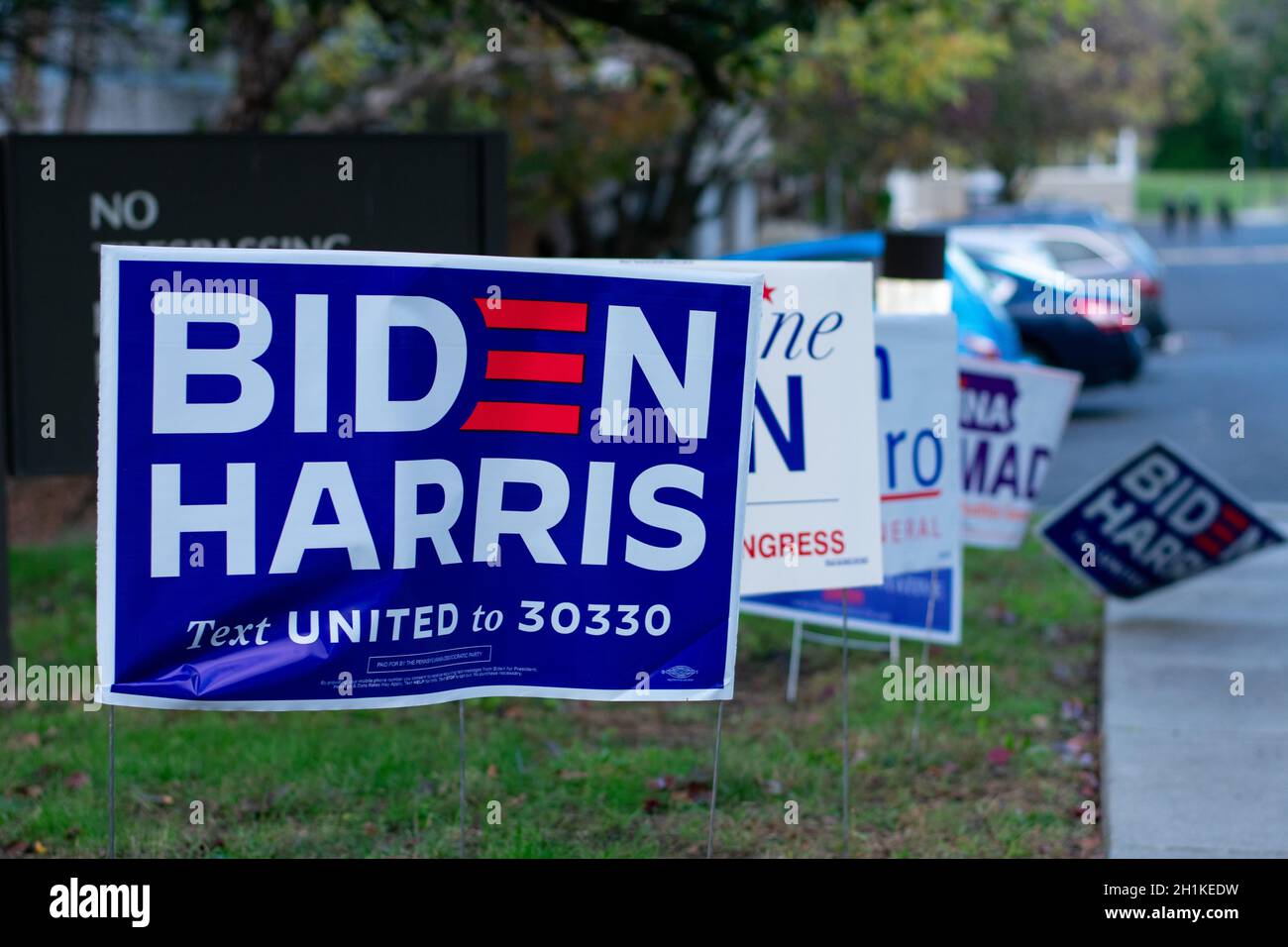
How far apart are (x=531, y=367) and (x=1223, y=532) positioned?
14.3 ft

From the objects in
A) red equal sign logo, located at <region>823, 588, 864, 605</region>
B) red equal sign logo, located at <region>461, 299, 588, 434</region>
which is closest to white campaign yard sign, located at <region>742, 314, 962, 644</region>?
red equal sign logo, located at <region>823, 588, 864, 605</region>

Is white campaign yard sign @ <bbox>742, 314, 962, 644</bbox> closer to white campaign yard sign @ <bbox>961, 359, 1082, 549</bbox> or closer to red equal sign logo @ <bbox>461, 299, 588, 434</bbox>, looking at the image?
white campaign yard sign @ <bbox>961, 359, 1082, 549</bbox>

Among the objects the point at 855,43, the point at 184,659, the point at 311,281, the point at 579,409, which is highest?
the point at 855,43

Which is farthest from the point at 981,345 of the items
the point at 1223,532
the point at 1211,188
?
the point at 1211,188

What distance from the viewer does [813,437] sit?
17.8 ft

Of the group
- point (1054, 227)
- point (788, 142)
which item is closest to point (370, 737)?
point (1054, 227)

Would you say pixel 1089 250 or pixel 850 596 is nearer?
pixel 850 596

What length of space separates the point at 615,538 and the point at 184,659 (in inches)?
42.2

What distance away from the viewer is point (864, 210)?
46.3 metres

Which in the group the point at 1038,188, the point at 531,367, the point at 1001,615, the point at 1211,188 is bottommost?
the point at 1001,615

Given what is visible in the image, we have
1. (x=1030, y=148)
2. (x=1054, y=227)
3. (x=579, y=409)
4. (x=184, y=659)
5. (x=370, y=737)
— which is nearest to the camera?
(x=184, y=659)

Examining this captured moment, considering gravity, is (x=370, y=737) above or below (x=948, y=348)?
below

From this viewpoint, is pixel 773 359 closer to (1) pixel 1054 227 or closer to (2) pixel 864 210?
(1) pixel 1054 227

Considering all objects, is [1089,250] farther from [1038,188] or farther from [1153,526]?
[1038,188]
